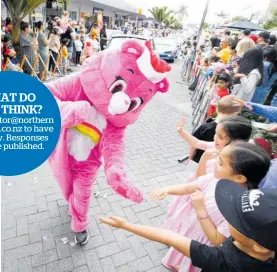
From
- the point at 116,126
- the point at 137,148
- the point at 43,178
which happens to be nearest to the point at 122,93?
the point at 116,126

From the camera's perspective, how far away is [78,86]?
220 cm

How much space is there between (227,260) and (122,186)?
100cm

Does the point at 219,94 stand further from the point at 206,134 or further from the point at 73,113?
the point at 73,113

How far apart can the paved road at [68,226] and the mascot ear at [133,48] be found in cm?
201

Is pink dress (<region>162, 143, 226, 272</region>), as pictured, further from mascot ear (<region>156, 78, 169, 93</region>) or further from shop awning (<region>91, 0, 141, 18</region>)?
shop awning (<region>91, 0, 141, 18</region>)

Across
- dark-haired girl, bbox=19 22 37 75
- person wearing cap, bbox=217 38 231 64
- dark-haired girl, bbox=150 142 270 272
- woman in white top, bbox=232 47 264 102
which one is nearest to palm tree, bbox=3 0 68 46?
dark-haired girl, bbox=19 22 37 75

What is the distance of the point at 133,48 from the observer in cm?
199

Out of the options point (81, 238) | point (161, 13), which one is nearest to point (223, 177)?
point (81, 238)

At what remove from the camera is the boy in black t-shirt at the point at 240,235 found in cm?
108

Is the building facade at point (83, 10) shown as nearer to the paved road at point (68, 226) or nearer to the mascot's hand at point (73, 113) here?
the paved road at point (68, 226)

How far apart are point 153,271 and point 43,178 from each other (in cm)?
202

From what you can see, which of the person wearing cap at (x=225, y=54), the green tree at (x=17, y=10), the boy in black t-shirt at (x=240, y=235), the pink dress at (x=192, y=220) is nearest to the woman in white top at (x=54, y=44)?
the green tree at (x=17, y=10)

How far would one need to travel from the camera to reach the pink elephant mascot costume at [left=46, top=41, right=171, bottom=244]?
1985 millimetres

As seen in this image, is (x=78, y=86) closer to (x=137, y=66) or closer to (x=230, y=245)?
(x=137, y=66)
